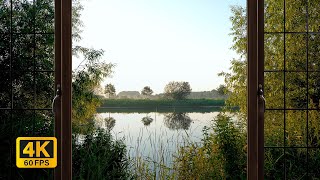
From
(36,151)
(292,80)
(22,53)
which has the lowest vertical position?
(36,151)

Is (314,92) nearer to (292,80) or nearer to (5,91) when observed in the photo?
(292,80)

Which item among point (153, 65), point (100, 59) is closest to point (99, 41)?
point (100, 59)

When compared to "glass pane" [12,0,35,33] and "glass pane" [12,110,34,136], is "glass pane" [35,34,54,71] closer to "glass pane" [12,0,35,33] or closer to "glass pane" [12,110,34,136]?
"glass pane" [12,0,35,33]

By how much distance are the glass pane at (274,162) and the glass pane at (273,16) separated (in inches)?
43.1

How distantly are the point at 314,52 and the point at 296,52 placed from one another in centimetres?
15

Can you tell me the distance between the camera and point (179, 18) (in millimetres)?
3508

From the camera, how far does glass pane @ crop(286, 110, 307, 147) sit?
2.89 m

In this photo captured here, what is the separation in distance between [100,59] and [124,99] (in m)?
0.52

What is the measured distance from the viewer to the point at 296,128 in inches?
115

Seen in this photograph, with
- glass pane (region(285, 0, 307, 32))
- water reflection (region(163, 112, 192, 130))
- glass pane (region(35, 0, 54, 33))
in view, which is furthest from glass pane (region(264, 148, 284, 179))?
glass pane (region(35, 0, 54, 33))

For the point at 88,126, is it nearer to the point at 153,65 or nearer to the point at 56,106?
the point at 153,65

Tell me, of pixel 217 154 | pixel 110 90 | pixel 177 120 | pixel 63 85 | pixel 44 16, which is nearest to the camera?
pixel 63 85

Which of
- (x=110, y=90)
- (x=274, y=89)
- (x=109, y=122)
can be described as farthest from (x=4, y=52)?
(x=274, y=89)

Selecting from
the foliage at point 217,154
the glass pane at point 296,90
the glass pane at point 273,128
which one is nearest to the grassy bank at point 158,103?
the foliage at point 217,154
